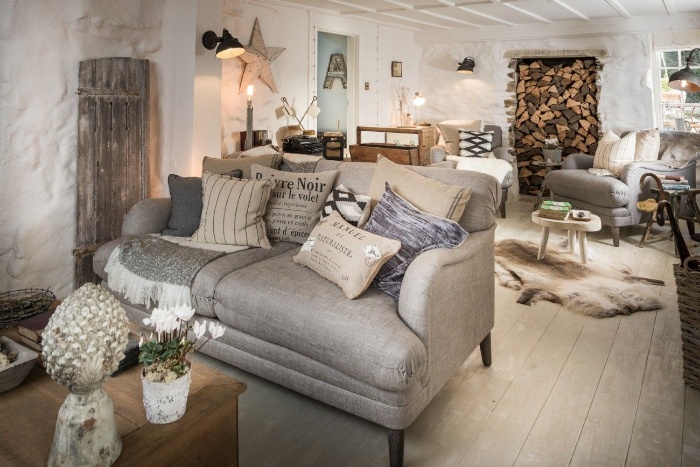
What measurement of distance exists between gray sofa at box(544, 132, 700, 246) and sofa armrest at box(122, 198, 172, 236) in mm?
3780

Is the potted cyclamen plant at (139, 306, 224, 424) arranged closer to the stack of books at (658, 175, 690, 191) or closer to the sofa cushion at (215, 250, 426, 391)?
the sofa cushion at (215, 250, 426, 391)

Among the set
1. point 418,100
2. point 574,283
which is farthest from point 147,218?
point 418,100

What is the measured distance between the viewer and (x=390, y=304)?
2.08 meters

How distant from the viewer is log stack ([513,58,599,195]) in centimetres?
682

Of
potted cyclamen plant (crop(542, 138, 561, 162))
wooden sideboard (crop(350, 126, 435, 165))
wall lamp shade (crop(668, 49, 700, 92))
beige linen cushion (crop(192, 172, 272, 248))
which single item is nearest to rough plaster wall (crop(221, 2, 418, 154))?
wooden sideboard (crop(350, 126, 435, 165))

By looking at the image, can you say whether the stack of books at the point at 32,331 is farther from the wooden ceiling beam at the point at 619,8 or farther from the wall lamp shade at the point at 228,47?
the wooden ceiling beam at the point at 619,8

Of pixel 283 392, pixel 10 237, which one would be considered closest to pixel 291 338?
pixel 283 392

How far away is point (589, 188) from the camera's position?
507 centimetres

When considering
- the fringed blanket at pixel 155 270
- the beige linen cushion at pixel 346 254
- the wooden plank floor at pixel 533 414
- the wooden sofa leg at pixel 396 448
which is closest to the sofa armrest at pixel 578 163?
the wooden plank floor at pixel 533 414

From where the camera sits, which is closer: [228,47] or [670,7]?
[228,47]

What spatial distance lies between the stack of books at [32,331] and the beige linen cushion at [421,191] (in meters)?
1.42

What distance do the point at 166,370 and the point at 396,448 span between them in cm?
86

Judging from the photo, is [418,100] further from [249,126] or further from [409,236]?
[409,236]

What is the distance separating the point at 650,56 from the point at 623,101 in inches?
21.7
